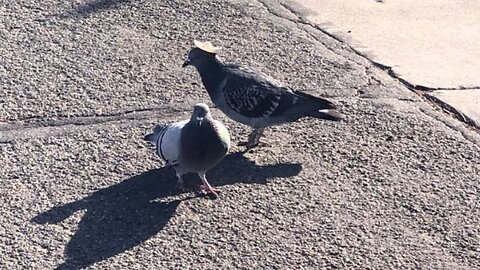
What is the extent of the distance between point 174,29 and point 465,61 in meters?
2.21

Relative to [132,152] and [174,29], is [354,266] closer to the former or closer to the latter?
[132,152]

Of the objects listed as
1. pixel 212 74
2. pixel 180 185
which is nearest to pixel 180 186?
pixel 180 185

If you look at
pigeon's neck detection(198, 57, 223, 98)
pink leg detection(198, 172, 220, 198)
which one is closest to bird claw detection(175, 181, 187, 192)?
pink leg detection(198, 172, 220, 198)

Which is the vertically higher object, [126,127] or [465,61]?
[465,61]

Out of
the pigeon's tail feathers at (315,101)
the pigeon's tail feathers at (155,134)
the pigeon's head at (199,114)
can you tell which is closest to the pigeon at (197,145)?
the pigeon's head at (199,114)

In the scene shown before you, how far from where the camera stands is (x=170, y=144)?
552cm

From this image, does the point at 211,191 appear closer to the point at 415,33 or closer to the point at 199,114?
the point at 199,114

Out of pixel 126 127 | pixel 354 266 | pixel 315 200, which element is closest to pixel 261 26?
pixel 126 127

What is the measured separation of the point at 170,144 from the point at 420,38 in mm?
3099

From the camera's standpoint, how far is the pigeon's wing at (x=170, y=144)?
215 inches

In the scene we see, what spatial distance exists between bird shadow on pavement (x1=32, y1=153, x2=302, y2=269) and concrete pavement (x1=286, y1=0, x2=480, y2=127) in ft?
5.38

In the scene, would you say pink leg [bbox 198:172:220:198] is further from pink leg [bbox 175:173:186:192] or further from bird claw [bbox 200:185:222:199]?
pink leg [bbox 175:173:186:192]

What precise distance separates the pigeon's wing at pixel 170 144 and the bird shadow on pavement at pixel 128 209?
19cm

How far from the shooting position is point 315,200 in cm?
556
